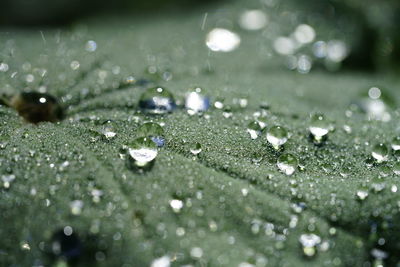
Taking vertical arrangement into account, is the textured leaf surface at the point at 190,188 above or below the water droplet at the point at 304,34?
above

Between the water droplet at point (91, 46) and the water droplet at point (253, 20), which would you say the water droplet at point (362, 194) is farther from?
the water droplet at point (253, 20)

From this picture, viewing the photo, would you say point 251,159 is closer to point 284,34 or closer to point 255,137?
point 255,137

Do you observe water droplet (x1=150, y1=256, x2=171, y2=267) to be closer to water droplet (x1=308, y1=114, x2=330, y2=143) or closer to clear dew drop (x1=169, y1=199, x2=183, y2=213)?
clear dew drop (x1=169, y1=199, x2=183, y2=213)

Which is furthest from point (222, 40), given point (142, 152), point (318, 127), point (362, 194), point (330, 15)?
point (362, 194)

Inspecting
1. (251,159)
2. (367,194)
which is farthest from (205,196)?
(367,194)

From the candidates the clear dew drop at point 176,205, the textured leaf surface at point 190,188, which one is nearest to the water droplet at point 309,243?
the textured leaf surface at point 190,188

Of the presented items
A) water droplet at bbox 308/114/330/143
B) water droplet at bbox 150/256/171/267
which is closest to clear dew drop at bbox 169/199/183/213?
water droplet at bbox 150/256/171/267
